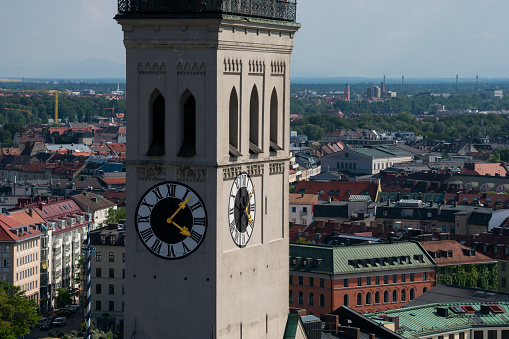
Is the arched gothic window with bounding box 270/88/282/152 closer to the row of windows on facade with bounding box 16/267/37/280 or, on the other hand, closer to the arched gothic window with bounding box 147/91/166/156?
the arched gothic window with bounding box 147/91/166/156

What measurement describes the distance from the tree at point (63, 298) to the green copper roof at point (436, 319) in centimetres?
3789

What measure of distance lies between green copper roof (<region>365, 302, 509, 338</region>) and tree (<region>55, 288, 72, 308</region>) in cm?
3789

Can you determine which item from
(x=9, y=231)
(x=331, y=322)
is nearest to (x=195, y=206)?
(x=331, y=322)

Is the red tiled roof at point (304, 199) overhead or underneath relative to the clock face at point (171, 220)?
underneath

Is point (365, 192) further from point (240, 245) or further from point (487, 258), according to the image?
point (240, 245)

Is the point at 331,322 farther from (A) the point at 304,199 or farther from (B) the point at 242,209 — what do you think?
(A) the point at 304,199

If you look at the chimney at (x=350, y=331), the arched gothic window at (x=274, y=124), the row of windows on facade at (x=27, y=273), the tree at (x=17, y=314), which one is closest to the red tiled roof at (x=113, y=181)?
the row of windows on facade at (x=27, y=273)

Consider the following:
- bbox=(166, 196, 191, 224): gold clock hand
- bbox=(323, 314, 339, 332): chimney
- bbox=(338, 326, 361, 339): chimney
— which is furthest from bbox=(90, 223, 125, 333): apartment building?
bbox=(166, 196, 191, 224): gold clock hand

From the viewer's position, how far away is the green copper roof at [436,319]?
203 ft

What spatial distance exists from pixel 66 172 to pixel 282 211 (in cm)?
16661

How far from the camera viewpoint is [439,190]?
143 metres

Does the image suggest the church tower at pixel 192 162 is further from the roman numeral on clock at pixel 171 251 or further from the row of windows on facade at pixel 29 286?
the row of windows on facade at pixel 29 286

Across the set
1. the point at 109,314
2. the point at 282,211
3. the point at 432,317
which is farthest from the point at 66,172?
the point at 282,211

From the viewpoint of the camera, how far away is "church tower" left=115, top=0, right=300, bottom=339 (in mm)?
24641
